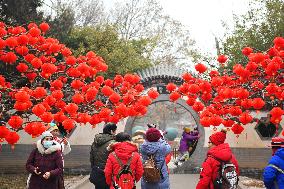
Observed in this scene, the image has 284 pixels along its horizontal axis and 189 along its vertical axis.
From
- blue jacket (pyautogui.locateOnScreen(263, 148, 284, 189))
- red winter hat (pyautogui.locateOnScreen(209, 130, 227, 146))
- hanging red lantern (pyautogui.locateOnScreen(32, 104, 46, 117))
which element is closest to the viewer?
blue jacket (pyautogui.locateOnScreen(263, 148, 284, 189))

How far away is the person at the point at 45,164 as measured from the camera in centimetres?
803

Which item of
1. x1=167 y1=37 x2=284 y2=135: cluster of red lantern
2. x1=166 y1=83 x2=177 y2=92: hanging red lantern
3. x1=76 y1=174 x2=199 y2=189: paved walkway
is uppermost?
x1=166 y1=83 x2=177 y2=92: hanging red lantern

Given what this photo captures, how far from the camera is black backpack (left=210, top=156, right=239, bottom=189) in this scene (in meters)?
7.38

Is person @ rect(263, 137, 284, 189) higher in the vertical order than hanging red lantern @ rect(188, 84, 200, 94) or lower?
lower

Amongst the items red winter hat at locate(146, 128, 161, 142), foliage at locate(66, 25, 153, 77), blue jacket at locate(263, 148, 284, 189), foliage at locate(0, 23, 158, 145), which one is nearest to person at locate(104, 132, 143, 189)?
red winter hat at locate(146, 128, 161, 142)

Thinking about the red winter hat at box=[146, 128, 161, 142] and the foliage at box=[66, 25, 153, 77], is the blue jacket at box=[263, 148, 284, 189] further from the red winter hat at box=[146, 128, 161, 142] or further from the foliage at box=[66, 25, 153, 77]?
the foliage at box=[66, 25, 153, 77]

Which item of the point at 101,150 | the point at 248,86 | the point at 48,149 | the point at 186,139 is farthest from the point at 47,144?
the point at 186,139

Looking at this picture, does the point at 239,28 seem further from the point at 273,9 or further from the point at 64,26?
the point at 64,26

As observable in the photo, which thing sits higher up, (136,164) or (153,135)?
(153,135)

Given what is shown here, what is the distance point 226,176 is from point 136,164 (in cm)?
134

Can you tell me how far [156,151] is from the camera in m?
8.27

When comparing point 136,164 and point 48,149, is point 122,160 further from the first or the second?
point 48,149

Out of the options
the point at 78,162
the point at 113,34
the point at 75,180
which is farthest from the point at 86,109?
the point at 113,34

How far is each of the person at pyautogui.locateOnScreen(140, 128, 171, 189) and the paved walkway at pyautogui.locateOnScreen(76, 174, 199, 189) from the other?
239 inches
